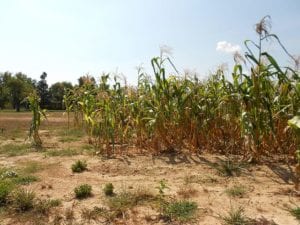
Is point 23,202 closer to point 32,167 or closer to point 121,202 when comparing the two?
point 121,202

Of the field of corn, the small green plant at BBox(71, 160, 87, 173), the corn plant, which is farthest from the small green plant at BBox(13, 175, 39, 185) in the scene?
the corn plant

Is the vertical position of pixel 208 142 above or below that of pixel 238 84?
below

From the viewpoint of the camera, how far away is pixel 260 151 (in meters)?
5.73

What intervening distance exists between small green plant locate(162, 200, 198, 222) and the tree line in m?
44.2

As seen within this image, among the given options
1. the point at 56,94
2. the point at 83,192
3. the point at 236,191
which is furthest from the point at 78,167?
the point at 56,94

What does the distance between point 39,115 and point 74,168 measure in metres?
3.77

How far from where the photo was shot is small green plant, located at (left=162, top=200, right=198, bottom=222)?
376cm

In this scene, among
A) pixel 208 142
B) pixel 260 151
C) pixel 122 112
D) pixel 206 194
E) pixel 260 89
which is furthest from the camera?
pixel 122 112

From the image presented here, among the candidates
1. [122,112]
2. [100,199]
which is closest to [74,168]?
[100,199]

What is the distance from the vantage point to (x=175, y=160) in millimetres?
6312

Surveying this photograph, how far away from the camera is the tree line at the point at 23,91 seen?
52969 millimetres

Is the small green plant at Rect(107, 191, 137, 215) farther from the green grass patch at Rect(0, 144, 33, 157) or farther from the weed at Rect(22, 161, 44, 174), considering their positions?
the green grass patch at Rect(0, 144, 33, 157)

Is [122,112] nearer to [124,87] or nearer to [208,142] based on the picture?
[124,87]

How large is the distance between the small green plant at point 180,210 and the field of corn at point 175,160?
0.01 m
